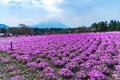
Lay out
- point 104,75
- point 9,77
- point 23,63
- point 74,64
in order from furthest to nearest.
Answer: point 23,63, point 74,64, point 9,77, point 104,75

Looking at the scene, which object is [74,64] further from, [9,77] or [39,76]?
[9,77]

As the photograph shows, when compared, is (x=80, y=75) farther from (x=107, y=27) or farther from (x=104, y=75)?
(x=107, y=27)

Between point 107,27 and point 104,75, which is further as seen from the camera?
point 107,27

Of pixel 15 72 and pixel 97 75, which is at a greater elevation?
pixel 97 75

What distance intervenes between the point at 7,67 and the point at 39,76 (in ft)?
10.3

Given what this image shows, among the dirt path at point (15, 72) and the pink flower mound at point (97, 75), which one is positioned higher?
the pink flower mound at point (97, 75)

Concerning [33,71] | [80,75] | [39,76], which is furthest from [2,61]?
[80,75]

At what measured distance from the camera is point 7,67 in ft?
43.5

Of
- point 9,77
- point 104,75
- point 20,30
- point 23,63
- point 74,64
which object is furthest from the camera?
point 20,30

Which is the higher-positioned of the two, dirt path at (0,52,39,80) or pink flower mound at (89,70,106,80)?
pink flower mound at (89,70,106,80)

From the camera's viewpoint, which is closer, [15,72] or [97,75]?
[97,75]

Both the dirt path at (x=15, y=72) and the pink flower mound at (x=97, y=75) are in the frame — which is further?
the dirt path at (x=15, y=72)

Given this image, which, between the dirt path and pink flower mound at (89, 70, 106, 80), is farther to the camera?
the dirt path

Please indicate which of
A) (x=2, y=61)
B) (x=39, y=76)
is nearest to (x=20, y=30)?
(x=2, y=61)
